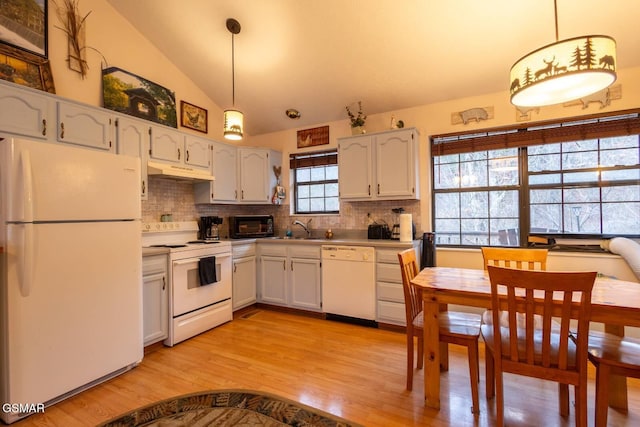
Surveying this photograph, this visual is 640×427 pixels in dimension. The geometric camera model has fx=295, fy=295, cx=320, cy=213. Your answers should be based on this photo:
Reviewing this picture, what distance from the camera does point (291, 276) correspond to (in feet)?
12.1

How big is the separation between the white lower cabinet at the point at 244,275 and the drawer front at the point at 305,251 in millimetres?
556

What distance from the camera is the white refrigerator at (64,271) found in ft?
5.70

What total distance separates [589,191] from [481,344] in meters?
1.84

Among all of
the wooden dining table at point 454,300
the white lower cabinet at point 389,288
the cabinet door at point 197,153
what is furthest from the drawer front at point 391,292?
the cabinet door at point 197,153

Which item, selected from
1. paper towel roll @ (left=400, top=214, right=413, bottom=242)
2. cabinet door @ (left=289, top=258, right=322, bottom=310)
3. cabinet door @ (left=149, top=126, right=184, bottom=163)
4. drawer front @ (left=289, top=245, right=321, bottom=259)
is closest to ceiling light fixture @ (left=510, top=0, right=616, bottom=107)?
paper towel roll @ (left=400, top=214, right=413, bottom=242)

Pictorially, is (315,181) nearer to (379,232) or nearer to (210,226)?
(379,232)

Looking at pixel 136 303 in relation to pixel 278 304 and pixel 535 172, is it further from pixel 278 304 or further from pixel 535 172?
pixel 535 172

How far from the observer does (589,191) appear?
290 centimetres

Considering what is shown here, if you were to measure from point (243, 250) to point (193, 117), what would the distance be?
1859 mm

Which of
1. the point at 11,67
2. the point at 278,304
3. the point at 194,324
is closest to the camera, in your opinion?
the point at 11,67

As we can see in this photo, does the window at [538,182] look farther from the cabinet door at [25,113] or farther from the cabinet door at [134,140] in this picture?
the cabinet door at [25,113]

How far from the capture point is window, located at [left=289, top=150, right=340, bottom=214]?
4.20 meters

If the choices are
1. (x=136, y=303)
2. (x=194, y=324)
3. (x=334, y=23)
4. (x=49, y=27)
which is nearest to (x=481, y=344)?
(x=194, y=324)

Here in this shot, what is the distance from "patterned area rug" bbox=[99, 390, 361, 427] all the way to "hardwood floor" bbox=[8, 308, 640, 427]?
0.29ft
